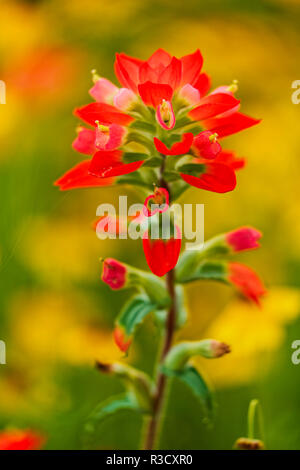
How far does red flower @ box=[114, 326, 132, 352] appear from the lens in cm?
56

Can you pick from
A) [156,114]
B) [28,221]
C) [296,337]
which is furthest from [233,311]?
[156,114]

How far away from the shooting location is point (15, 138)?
1.31 m

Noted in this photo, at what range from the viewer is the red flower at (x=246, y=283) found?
603mm

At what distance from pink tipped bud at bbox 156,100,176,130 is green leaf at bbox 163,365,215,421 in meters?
0.24

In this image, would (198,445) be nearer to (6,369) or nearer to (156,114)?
(6,369)

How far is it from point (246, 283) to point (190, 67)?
0.69ft

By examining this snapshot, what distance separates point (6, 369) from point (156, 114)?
670 mm

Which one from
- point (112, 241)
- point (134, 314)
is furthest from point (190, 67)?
point (112, 241)

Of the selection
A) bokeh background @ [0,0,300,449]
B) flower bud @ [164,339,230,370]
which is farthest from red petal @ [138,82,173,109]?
bokeh background @ [0,0,300,449]

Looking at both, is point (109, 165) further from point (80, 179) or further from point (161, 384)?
point (161, 384)

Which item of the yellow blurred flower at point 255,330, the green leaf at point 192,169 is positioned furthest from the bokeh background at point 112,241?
the green leaf at point 192,169

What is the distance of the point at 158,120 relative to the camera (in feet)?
1.70

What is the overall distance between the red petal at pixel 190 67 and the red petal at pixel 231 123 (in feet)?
0.16

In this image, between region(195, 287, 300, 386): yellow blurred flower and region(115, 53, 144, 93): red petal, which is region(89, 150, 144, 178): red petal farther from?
region(195, 287, 300, 386): yellow blurred flower
